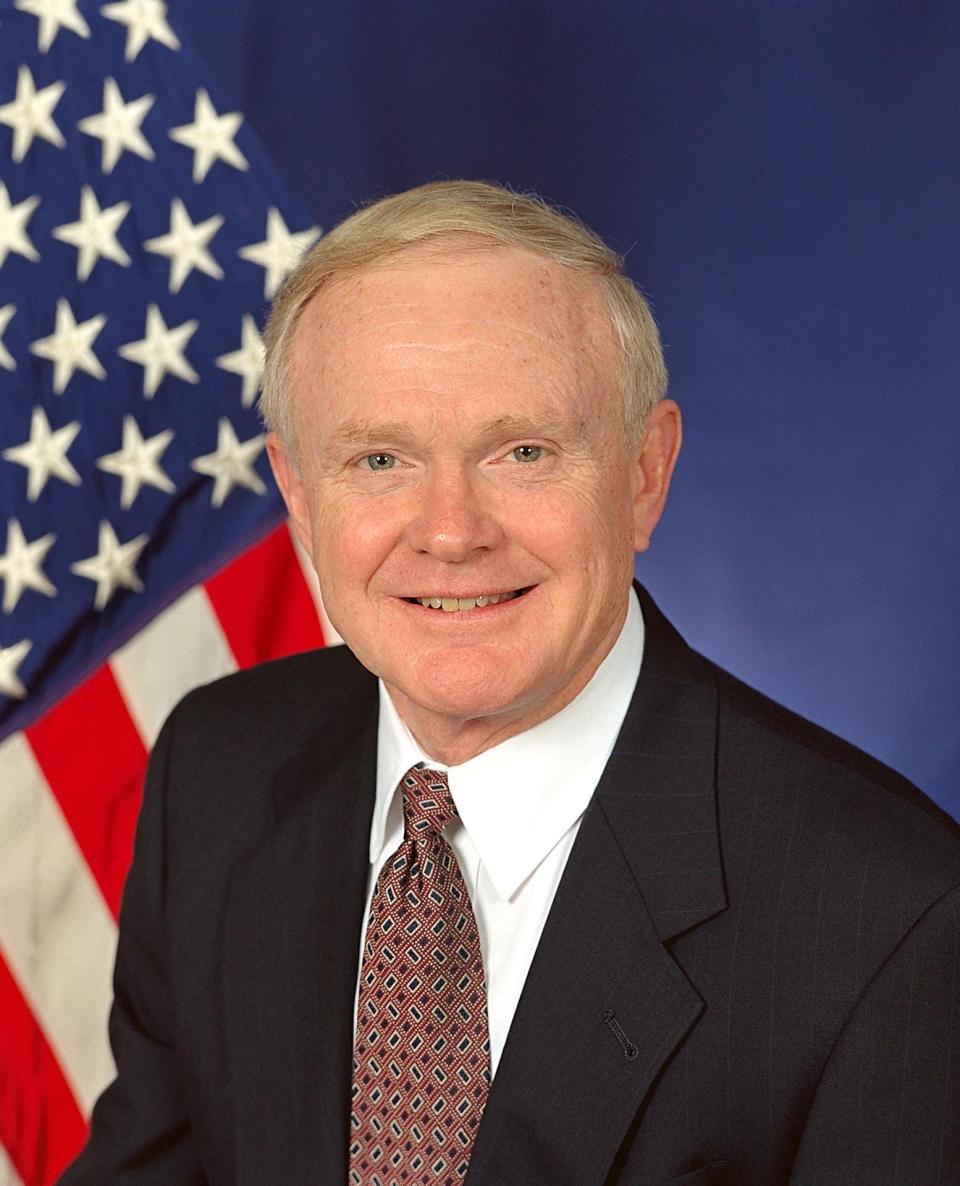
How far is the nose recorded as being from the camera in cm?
193

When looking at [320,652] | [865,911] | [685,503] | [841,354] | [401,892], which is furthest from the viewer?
[685,503]

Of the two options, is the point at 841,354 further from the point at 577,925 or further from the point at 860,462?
the point at 577,925

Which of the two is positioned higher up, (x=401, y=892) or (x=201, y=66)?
(x=201, y=66)

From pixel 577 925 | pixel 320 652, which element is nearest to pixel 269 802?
pixel 320 652

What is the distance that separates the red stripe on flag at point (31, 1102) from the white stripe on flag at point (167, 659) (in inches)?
21.8

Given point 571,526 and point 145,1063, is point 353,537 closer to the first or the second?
point 571,526

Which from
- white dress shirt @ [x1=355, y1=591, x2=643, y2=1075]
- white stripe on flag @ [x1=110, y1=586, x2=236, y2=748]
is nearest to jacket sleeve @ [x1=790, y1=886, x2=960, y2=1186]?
white dress shirt @ [x1=355, y1=591, x2=643, y2=1075]

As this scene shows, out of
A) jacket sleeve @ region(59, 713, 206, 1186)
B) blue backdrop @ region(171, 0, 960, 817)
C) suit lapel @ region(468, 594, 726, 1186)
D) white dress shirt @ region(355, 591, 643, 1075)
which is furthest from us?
blue backdrop @ region(171, 0, 960, 817)

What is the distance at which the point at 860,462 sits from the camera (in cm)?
292

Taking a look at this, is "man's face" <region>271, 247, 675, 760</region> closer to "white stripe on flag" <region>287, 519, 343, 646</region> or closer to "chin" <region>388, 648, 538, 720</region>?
"chin" <region>388, 648, 538, 720</region>

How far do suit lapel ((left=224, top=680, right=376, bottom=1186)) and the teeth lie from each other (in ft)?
1.32

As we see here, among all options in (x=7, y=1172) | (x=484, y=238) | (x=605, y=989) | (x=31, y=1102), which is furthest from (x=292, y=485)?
(x=7, y=1172)

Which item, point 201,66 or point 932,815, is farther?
point 201,66

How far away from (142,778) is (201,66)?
138 centimetres
